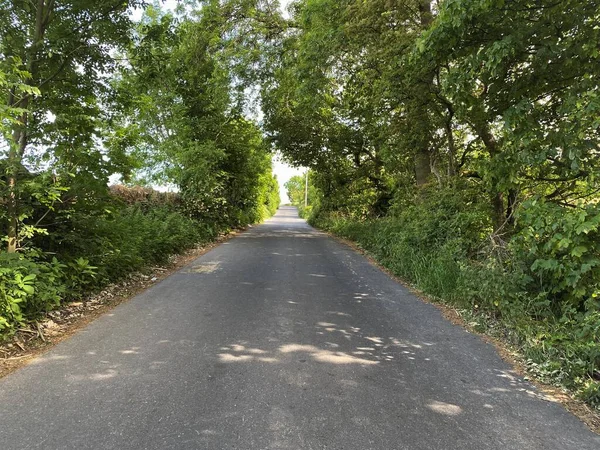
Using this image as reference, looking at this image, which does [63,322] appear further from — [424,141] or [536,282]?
[424,141]

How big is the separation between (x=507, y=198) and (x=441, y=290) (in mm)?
2747

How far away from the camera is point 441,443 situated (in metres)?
2.71

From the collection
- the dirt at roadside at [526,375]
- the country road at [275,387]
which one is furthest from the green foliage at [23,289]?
the dirt at roadside at [526,375]

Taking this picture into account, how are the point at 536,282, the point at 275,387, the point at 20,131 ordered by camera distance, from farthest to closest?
the point at 20,131 < the point at 536,282 < the point at 275,387

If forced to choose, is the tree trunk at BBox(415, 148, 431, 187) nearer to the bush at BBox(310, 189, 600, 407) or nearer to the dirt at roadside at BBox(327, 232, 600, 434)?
the bush at BBox(310, 189, 600, 407)

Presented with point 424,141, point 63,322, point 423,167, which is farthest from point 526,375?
point 423,167

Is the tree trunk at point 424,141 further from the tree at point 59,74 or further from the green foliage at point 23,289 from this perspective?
the green foliage at point 23,289

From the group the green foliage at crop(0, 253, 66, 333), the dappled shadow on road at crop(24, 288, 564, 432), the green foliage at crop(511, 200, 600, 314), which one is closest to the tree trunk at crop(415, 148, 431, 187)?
the green foliage at crop(511, 200, 600, 314)

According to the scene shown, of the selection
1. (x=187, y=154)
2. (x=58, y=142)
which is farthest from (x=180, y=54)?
(x=58, y=142)

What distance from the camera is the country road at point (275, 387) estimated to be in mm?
2750

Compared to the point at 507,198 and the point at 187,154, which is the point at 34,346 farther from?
the point at 187,154

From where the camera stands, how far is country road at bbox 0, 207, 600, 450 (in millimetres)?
2750

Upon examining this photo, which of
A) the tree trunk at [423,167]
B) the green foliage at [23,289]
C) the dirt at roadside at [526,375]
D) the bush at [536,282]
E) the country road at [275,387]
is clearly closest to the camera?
the country road at [275,387]

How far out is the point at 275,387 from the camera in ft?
11.2
